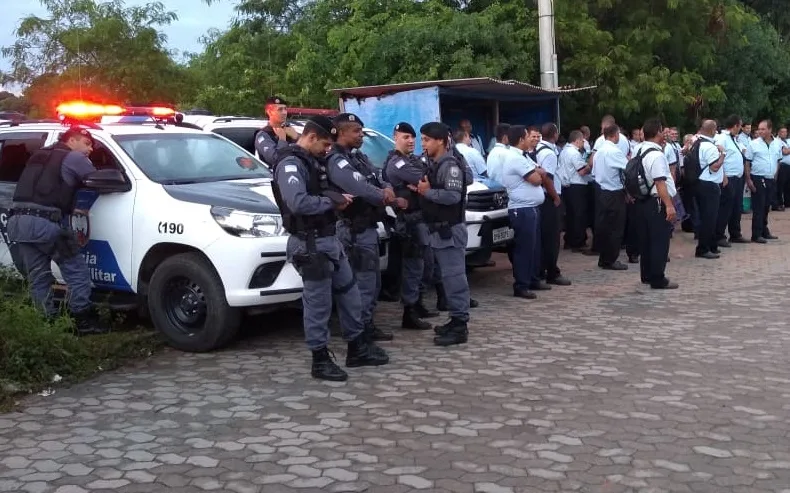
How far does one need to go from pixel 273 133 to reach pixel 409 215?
6.36 ft

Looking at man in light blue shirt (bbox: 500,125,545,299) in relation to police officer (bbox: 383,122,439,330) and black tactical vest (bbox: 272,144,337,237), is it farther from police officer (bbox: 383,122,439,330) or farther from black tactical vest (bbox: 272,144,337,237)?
black tactical vest (bbox: 272,144,337,237)

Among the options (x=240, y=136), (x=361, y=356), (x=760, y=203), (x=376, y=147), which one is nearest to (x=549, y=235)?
(x=376, y=147)

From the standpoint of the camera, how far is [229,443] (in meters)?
4.46

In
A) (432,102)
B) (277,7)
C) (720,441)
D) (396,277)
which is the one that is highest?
(277,7)

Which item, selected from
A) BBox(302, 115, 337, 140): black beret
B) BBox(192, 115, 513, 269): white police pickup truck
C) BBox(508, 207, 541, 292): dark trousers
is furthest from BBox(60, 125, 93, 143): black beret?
BBox(508, 207, 541, 292): dark trousers

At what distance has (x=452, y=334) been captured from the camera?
6512 mm

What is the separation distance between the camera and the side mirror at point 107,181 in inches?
251

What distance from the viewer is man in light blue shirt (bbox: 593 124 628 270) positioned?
10.1 metres

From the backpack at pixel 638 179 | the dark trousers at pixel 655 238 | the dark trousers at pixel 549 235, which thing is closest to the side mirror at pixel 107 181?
the dark trousers at pixel 549 235

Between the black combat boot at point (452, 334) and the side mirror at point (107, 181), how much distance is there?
2.60 m

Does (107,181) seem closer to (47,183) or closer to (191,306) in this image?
(47,183)

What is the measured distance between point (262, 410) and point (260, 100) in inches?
491

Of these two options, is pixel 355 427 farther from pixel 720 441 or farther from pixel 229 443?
pixel 720 441

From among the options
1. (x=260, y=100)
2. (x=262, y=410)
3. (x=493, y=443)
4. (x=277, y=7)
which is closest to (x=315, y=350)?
(x=262, y=410)
